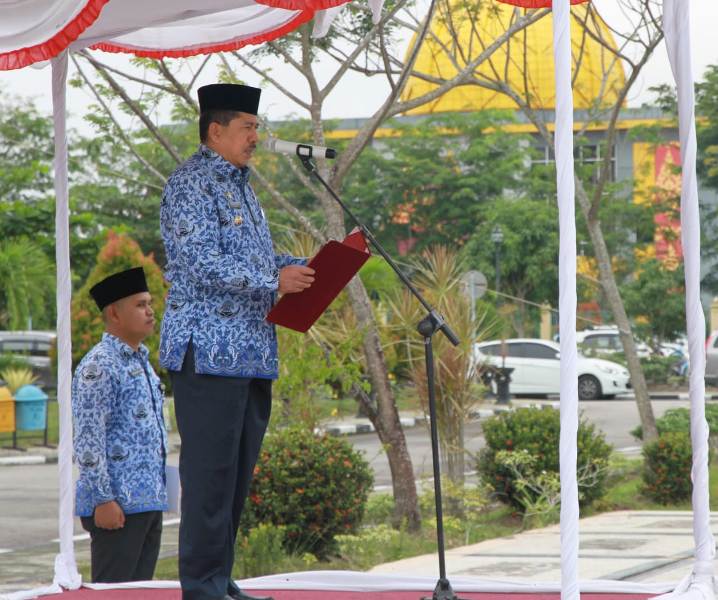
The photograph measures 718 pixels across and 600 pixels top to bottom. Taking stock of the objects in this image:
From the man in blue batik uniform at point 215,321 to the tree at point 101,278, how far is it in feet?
54.4

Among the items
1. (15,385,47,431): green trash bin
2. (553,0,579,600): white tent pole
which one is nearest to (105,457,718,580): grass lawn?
(553,0,579,600): white tent pole

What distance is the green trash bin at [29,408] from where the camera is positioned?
66.8 ft

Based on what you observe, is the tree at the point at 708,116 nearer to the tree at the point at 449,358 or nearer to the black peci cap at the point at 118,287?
the tree at the point at 449,358

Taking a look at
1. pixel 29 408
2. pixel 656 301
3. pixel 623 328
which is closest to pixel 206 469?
pixel 623 328

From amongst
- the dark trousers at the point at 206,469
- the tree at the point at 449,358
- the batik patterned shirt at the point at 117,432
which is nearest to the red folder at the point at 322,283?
the dark trousers at the point at 206,469

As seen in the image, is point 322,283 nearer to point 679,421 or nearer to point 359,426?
point 679,421

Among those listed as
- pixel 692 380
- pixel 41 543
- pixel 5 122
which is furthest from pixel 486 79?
pixel 5 122

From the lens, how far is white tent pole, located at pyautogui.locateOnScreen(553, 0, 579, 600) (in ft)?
13.8

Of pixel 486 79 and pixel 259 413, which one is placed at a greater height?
pixel 486 79

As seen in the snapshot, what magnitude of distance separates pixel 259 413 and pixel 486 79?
9.61 meters

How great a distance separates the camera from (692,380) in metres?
5.07

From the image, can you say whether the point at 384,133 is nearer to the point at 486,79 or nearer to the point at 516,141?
the point at 516,141

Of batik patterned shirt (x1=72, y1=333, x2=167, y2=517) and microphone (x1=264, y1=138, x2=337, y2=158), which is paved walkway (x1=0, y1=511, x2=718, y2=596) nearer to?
batik patterned shirt (x1=72, y1=333, x2=167, y2=517)

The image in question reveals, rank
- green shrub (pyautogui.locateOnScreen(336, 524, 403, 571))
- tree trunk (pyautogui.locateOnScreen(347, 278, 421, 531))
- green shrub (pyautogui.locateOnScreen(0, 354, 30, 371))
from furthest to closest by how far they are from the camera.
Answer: green shrub (pyautogui.locateOnScreen(0, 354, 30, 371))
tree trunk (pyautogui.locateOnScreen(347, 278, 421, 531))
green shrub (pyautogui.locateOnScreen(336, 524, 403, 571))
